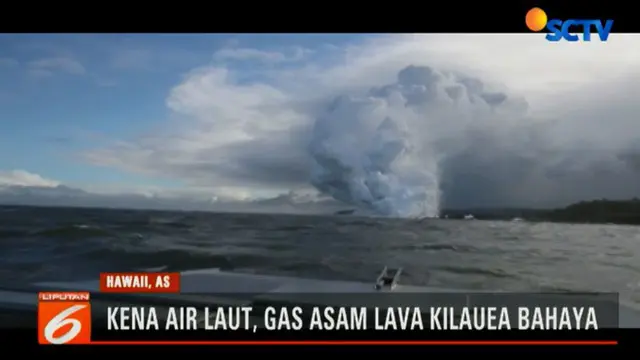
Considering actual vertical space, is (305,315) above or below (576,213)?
below

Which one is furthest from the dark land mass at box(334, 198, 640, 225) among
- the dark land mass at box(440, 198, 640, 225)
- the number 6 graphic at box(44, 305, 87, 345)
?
the number 6 graphic at box(44, 305, 87, 345)

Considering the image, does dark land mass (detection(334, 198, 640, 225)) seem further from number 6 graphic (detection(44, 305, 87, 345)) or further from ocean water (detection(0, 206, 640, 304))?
number 6 graphic (detection(44, 305, 87, 345))

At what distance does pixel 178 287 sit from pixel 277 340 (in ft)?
1.43

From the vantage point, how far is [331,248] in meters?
2.08

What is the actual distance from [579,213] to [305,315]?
114 centimetres

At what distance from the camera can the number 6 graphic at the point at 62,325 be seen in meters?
1.95

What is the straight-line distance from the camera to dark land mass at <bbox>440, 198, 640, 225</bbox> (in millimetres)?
1973
